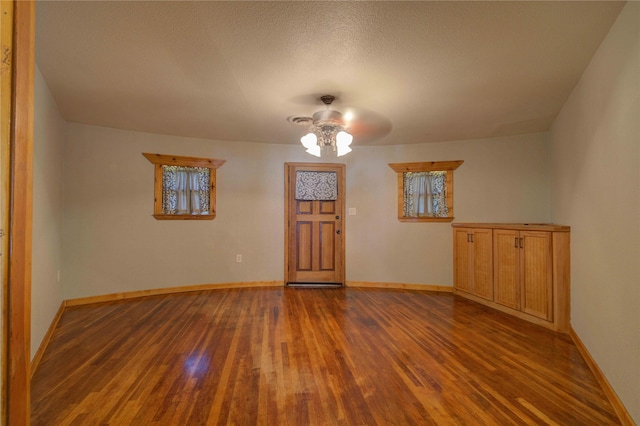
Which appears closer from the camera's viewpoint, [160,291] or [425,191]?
[160,291]

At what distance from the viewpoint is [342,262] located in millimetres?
4828

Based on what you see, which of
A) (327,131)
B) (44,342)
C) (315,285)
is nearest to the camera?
(44,342)

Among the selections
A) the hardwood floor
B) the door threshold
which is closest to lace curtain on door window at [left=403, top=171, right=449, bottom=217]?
the door threshold

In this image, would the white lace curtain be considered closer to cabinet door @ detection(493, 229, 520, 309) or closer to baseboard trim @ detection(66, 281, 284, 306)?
baseboard trim @ detection(66, 281, 284, 306)

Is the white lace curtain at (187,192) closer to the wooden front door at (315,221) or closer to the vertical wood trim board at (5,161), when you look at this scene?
the wooden front door at (315,221)

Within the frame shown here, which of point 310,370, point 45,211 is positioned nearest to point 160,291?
point 45,211

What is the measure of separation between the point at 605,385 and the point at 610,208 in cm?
112

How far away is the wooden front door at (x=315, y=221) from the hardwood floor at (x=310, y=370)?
1.36 m

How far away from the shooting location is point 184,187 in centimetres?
443

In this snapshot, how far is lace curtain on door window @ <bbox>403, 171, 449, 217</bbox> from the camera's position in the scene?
15.1ft

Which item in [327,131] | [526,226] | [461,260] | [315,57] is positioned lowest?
[461,260]

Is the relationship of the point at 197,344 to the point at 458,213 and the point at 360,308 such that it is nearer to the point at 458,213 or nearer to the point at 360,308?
the point at 360,308

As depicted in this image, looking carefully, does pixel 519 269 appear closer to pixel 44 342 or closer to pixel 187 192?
pixel 187 192

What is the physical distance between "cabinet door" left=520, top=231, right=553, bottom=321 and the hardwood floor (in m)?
0.21
